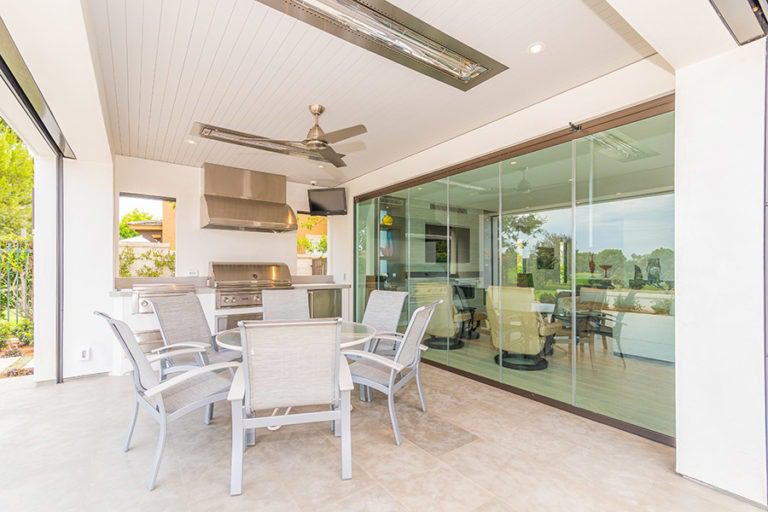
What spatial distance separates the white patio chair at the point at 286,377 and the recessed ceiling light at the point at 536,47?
222 centimetres

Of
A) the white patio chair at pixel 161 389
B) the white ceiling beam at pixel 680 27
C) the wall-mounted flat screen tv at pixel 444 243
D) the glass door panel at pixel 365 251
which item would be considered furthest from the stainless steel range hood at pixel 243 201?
the white ceiling beam at pixel 680 27

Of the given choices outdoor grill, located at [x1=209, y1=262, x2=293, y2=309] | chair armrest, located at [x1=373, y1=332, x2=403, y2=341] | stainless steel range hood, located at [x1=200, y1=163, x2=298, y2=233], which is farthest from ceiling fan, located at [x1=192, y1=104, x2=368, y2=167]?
outdoor grill, located at [x1=209, y1=262, x2=293, y2=309]

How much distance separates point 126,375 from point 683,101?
5643mm

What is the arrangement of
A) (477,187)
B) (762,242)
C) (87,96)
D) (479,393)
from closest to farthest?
(762,242) → (87,96) → (479,393) → (477,187)

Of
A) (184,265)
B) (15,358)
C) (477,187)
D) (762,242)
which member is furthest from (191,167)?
(762,242)

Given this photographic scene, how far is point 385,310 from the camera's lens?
3684 mm

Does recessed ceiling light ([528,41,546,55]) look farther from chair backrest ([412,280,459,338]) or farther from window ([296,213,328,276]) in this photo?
window ([296,213,328,276])

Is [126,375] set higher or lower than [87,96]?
lower

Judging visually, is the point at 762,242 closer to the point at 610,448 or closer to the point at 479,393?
the point at 610,448

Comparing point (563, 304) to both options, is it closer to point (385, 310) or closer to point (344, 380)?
point (385, 310)

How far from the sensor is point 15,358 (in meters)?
4.50

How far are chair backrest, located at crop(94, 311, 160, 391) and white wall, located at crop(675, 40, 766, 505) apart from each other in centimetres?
314

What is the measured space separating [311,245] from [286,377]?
8319mm

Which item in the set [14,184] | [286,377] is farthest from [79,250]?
[286,377]
